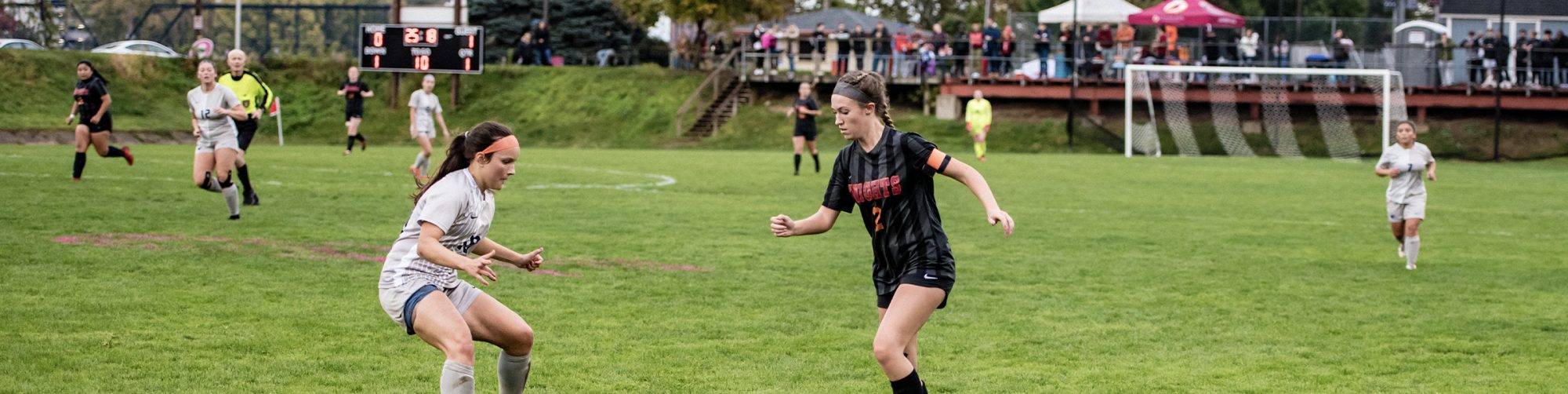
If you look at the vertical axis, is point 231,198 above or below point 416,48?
below

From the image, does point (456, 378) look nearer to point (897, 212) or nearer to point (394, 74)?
point (897, 212)

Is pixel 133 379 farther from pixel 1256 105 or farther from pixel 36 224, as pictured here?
pixel 1256 105

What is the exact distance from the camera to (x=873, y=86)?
655cm

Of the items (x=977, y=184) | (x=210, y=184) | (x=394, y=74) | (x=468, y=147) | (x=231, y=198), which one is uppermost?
(x=394, y=74)

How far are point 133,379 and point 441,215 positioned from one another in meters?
2.63

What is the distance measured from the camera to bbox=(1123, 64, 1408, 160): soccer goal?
1604 inches

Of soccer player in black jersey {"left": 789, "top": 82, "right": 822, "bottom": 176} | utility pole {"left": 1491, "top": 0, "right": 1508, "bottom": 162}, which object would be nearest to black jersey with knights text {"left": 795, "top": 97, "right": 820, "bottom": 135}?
soccer player in black jersey {"left": 789, "top": 82, "right": 822, "bottom": 176}

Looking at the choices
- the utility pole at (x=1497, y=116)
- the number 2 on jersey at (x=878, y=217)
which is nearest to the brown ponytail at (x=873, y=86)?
the number 2 on jersey at (x=878, y=217)

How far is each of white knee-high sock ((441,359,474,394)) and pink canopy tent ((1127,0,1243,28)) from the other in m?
38.4

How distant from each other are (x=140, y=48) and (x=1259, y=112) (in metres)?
34.4

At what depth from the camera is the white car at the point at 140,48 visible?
47.2 meters

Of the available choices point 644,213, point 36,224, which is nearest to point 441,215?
point 36,224

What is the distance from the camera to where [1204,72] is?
41219mm

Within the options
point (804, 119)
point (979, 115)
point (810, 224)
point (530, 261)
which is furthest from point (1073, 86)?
point (530, 261)
